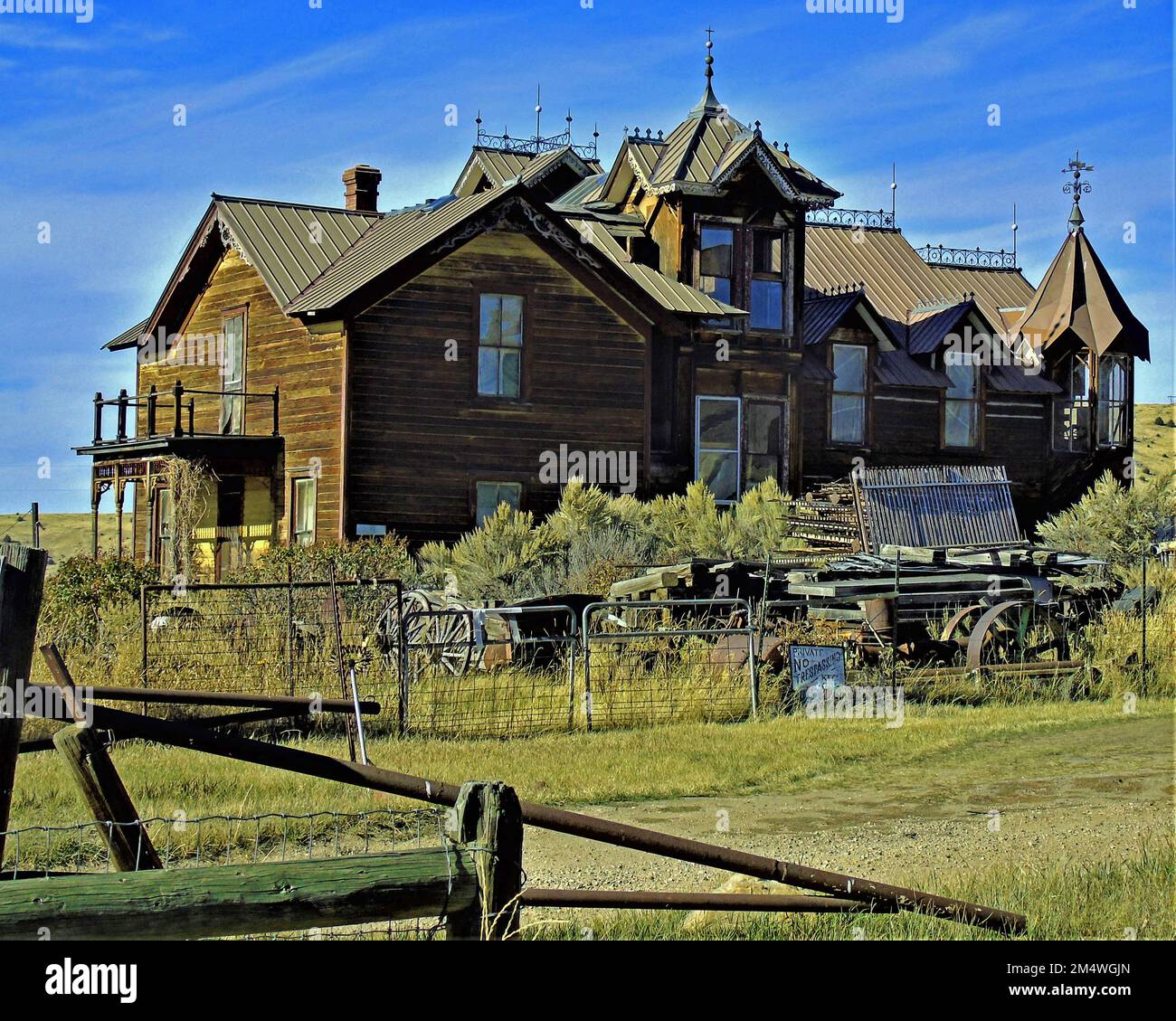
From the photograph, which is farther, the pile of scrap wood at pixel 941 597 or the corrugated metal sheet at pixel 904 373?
the corrugated metal sheet at pixel 904 373

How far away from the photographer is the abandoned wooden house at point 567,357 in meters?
27.5

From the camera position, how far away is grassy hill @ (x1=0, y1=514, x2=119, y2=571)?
70812mm

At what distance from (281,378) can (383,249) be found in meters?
3.05

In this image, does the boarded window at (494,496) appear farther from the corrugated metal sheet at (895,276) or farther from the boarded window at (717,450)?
the corrugated metal sheet at (895,276)

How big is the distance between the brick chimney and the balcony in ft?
17.5

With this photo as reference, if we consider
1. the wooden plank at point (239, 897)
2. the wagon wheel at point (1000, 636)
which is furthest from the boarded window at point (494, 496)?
the wooden plank at point (239, 897)

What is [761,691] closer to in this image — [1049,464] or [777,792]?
[777,792]

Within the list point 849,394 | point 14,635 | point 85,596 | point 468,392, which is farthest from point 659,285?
point 14,635

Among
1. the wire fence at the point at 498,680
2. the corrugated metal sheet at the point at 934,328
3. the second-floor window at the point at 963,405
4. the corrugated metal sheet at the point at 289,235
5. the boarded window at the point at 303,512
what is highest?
the corrugated metal sheet at the point at 289,235

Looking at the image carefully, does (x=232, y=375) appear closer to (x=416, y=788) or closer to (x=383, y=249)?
(x=383, y=249)

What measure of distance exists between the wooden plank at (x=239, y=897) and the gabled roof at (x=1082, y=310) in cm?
3333

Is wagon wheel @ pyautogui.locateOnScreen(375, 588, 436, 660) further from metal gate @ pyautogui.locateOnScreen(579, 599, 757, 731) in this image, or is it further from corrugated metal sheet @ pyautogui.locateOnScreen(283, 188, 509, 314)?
corrugated metal sheet @ pyautogui.locateOnScreen(283, 188, 509, 314)

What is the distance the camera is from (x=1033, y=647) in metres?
20.1

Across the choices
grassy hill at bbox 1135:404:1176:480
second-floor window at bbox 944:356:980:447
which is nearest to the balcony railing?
second-floor window at bbox 944:356:980:447
